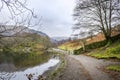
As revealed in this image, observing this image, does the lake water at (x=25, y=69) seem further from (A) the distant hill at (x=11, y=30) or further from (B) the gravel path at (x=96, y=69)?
(A) the distant hill at (x=11, y=30)

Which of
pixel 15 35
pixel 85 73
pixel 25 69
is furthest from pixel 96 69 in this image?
pixel 25 69

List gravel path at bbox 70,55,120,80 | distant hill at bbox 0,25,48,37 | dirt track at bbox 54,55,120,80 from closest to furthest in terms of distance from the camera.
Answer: distant hill at bbox 0,25,48,37
gravel path at bbox 70,55,120,80
dirt track at bbox 54,55,120,80

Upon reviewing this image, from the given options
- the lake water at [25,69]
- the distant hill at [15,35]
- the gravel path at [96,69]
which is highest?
the distant hill at [15,35]

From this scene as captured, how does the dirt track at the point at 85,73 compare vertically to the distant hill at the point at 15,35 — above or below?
below

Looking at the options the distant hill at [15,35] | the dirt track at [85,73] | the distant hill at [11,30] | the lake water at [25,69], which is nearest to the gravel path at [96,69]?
the dirt track at [85,73]

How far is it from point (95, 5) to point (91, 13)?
1.63 metres

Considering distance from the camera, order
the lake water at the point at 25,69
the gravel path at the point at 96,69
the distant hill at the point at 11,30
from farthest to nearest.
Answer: the lake water at the point at 25,69, the gravel path at the point at 96,69, the distant hill at the point at 11,30

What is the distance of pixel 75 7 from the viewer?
4600cm

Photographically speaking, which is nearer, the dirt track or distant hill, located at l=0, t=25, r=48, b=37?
distant hill, located at l=0, t=25, r=48, b=37

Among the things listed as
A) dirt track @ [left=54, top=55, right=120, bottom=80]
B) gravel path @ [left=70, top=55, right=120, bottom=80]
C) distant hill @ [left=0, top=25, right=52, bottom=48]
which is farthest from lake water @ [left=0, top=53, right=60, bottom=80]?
distant hill @ [left=0, top=25, right=52, bottom=48]

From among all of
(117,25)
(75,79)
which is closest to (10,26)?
(75,79)

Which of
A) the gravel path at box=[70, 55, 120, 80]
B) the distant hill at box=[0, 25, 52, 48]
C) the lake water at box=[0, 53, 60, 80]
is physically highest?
the distant hill at box=[0, 25, 52, 48]

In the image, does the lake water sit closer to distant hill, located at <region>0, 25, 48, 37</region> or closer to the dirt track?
the dirt track

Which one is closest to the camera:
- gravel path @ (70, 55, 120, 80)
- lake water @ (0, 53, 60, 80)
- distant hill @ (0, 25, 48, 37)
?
distant hill @ (0, 25, 48, 37)
